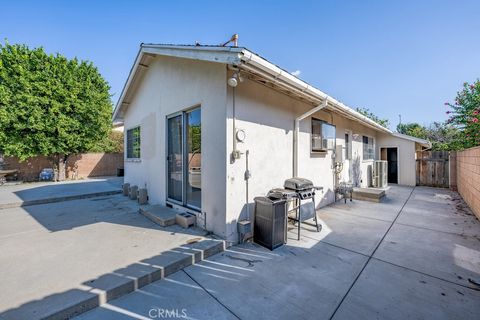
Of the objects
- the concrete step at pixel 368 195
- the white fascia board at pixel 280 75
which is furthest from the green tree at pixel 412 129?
the white fascia board at pixel 280 75

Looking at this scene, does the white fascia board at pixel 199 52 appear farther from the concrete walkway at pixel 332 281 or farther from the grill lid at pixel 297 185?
the concrete walkway at pixel 332 281

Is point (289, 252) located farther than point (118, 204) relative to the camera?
No

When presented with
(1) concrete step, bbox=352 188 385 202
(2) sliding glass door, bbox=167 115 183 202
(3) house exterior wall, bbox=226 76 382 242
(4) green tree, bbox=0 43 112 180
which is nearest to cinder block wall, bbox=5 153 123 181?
(4) green tree, bbox=0 43 112 180

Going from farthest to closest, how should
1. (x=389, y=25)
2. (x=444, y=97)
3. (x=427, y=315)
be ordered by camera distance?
(x=444, y=97) < (x=389, y=25) < (x=427, y=315)

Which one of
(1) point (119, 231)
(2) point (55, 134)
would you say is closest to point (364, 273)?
(1) point (119, 231)

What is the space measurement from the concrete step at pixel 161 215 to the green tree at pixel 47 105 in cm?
1047

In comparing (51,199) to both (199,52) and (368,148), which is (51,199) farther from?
(368,148)

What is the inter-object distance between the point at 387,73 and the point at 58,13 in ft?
41.5

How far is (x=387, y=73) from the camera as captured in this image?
29.0ft

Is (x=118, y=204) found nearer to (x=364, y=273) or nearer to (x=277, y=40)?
(x=364, y=273)

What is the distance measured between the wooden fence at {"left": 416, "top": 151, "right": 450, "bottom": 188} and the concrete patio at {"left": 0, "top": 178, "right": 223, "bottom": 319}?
12.5 meters

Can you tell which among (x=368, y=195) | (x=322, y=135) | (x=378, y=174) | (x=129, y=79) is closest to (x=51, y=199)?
(x=129, y=79)

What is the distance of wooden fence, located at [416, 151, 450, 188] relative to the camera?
9.94 m

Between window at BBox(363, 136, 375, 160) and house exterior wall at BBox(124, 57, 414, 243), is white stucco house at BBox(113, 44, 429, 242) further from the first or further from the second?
window at BBox(363, 136, 375, 160)
